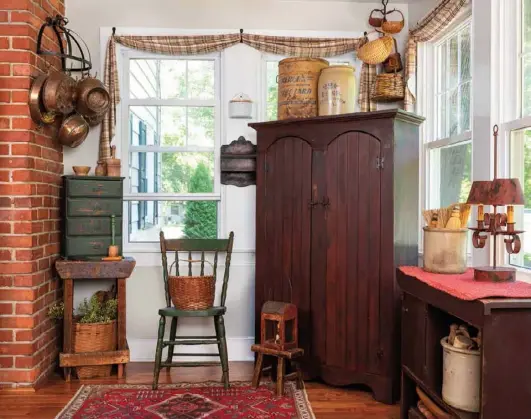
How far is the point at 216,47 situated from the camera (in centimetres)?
463

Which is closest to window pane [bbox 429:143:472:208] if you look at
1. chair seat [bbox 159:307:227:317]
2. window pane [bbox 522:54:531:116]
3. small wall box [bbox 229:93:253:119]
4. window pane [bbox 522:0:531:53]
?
window pane [bbox 522:54:531:116]

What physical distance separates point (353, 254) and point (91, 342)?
74.5 inches

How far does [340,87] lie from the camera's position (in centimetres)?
406

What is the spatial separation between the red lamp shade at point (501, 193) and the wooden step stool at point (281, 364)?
5.34ft

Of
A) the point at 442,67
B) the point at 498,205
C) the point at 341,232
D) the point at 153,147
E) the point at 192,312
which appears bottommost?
the point at 192,312

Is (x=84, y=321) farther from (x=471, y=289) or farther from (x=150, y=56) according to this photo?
(x=471, y=289)

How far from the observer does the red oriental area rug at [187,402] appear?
11.3 ft

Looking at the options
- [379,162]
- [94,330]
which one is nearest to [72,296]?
[94,330]

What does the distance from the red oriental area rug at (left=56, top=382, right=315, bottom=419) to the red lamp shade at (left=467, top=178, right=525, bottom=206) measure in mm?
1578

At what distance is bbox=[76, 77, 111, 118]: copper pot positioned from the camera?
167 inches

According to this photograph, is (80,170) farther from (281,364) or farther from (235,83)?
(281,364)

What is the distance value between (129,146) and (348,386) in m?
2.39

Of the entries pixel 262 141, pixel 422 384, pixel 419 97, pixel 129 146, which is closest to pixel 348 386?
pixel 422 384

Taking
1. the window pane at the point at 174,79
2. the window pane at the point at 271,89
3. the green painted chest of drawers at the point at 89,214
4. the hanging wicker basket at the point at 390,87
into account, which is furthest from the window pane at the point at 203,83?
the hanging wicker basket at the point at 390,87
